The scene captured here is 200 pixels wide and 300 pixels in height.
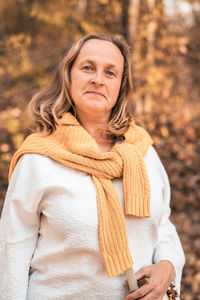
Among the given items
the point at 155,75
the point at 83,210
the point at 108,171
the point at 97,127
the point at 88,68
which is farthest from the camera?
the point at 155,75

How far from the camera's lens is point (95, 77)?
59.2 inches

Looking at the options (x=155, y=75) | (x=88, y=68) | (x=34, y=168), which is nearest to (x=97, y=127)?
(x=88, y=68)

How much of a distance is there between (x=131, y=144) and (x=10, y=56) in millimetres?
2698

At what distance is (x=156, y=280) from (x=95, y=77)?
1027 mm

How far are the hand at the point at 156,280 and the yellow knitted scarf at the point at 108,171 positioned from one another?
5.1 inches

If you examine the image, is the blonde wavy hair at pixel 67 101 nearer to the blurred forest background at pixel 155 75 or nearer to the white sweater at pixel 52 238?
the white sweater at pixel 52 238

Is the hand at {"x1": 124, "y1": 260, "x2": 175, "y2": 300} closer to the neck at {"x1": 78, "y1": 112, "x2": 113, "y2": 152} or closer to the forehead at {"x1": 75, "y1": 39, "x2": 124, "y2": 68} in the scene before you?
the neck at {"x1": 78, "y1": 112, "x2": 113, "y2": 152}

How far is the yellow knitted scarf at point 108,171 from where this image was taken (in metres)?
1.32

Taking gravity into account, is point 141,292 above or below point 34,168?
below

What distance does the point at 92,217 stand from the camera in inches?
52.1

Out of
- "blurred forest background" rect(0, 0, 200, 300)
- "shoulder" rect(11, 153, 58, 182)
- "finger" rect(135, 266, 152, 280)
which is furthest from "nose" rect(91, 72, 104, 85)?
"finger" rect(135, 266, 152, 280)

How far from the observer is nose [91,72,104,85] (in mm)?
1488

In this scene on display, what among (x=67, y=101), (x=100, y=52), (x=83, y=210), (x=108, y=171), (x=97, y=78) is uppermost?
(x=100, y=52)

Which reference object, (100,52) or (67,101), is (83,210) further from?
(100,52)
